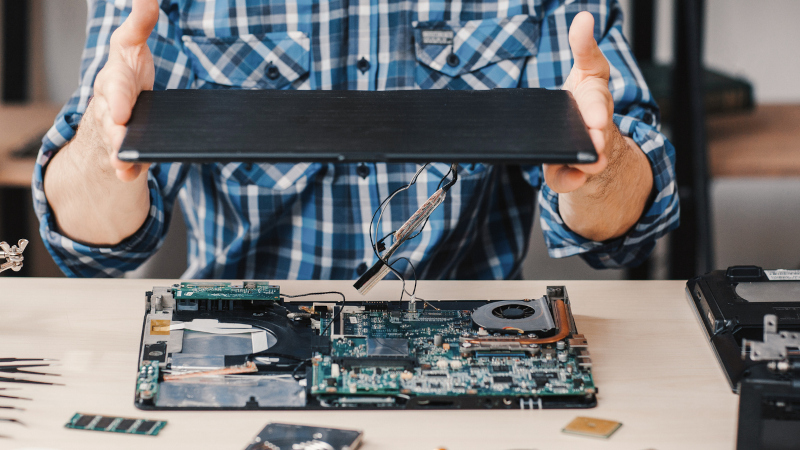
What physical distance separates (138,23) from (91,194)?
0.31 metres

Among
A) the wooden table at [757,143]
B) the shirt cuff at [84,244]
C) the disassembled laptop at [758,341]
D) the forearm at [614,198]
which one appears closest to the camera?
the disassembled laptop at [758,341]

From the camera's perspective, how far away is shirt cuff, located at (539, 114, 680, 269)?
1112mm

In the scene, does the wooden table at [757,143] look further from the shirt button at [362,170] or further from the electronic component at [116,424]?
the electronic component at [116,424]

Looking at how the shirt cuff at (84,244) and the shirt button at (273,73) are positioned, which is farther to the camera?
the shirt button at (273,73)

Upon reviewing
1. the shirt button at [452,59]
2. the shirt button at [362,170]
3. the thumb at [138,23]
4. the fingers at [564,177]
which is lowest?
the shirt button at [362,170]

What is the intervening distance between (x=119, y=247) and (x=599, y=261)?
2.33ft

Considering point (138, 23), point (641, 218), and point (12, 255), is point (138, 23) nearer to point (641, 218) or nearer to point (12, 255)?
point (12, 255)

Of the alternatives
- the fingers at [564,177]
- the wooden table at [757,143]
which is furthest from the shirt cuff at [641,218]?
the wooden table at [757,143]

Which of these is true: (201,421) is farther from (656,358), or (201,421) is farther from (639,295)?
(639,295)

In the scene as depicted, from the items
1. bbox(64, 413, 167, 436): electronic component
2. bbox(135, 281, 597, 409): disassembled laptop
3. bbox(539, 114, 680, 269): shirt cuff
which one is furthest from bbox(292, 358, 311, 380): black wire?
bbox(539, 114, 680, 269): shirt cuff

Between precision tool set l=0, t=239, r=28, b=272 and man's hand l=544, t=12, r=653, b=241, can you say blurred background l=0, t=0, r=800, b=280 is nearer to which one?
man's hand l=544, t=12, r=653, b=241

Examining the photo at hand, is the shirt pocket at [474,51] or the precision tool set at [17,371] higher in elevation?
the shirt pocket at [474,51]

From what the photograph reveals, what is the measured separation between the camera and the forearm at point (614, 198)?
3.28 feet

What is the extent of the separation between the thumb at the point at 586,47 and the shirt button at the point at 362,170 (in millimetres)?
439
